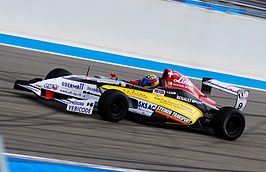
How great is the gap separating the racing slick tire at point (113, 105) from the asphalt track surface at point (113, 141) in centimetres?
12

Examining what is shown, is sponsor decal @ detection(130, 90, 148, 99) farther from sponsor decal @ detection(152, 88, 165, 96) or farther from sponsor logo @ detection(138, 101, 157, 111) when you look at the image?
sponsor decal @ detection(152, 88, 165, 96)

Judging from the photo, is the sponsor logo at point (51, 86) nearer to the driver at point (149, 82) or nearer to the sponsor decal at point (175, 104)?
the driver at point (149, 82)

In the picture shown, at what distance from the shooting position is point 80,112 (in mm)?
7652

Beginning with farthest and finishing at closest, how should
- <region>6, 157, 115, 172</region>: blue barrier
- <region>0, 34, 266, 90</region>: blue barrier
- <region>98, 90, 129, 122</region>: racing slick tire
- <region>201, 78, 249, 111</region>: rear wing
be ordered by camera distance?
<region>0, 34, 266, 90</region>: blue barrier, <region>201, 78, 249, 111</region>: rear wing, <region>98, 90, 129, 122</region>: racing slick tire, <region>6, 157, 115, 172</region>: blue barrier

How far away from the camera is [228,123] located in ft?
27.2

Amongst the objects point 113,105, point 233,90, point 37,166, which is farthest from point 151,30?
point 37,166

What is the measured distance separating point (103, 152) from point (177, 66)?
26.3ft

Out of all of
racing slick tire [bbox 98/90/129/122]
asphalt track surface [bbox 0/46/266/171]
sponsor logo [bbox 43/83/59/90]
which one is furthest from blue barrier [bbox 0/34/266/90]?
racing slick tire [bbox 98/90/129/122]

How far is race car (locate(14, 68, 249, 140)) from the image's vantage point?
7.62 meters

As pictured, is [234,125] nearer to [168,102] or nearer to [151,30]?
[168,102]

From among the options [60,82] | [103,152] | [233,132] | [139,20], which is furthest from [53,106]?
[139,20]

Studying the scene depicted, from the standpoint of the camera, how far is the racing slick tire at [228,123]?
8164 mm

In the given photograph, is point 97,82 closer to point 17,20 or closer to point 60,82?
point 60,82

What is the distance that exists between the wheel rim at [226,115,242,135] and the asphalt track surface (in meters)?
0.16
